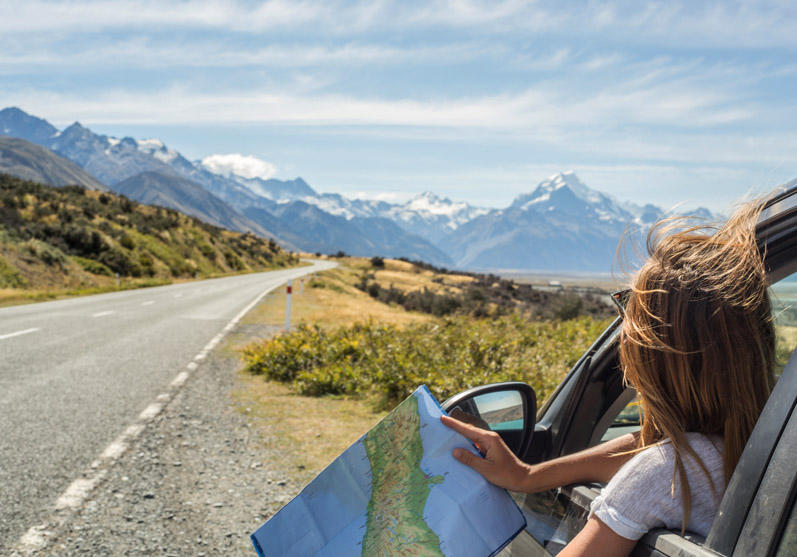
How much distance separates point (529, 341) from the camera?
1011 centimetres

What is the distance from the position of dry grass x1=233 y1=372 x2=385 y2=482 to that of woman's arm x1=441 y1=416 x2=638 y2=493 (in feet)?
13.0

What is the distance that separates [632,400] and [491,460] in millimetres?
944

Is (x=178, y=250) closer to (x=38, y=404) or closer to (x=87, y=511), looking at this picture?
(x=38, y=404)

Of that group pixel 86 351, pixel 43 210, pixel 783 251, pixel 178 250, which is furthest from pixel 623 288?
pixel 178 250

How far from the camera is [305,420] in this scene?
7.12 m

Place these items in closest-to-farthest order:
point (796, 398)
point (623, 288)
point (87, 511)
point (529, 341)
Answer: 1. point (796, 398)
2. point (623, 288)
3. point (87, 511)
4. point (529, 341)

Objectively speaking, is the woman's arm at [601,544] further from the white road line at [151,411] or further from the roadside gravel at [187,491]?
the white road line at [151,411]

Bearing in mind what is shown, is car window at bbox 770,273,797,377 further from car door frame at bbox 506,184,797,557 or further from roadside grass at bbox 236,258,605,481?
roadside grass at bbox 236,258,605,481

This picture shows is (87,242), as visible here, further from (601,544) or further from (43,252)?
(601,544)

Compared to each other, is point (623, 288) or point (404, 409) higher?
point (623, 288)

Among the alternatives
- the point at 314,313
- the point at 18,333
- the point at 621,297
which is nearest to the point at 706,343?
the point at 621,297

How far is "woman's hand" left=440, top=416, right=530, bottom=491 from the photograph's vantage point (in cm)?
148

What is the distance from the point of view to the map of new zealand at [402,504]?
4.63 ft

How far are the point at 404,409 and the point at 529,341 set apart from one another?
8.79m
